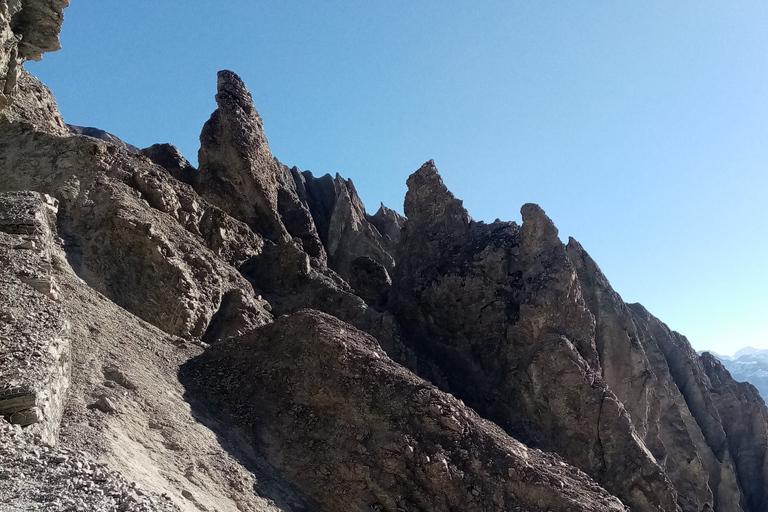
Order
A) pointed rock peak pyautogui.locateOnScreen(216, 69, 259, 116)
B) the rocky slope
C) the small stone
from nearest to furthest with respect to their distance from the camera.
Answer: the rocky slope → the small stone → pointed rock peak pyautogui.locateOnScreen(216, 69, 259, 116)

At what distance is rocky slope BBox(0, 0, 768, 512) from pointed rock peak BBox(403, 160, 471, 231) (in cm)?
14

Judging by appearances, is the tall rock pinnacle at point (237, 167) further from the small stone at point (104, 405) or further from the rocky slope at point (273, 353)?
the small stone at point (104, 405)

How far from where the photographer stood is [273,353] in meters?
17.0

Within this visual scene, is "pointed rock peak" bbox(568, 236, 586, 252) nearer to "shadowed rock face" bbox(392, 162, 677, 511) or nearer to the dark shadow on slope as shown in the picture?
"shadowed rock face" bbox(392, 162, 677, 511)

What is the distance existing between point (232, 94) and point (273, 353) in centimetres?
2298

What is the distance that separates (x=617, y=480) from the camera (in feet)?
65.5

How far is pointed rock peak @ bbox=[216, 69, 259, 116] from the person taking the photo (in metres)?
34.4

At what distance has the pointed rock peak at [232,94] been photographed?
3444cm

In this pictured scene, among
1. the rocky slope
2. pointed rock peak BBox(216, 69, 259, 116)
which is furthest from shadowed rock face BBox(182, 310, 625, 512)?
pointed rock peak BBox(216, 69, 259, 116)

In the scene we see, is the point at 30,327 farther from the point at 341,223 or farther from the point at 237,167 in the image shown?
the point at 341,223

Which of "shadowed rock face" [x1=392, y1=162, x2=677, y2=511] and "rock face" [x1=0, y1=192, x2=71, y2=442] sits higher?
"shadowed rock face" [x1=392, y1=162, x2=677, y2=511]

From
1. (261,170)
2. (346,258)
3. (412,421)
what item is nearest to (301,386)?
(412,421)

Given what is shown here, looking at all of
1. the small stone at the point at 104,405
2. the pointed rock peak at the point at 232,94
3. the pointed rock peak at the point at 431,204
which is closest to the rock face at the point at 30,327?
the small stone at the point at 104,405

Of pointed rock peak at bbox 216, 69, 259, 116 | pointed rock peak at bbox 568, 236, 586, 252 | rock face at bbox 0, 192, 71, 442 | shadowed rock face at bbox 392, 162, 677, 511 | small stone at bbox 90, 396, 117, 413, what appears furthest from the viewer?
pointed rock peak at bbox 568, 236, 586, 252
